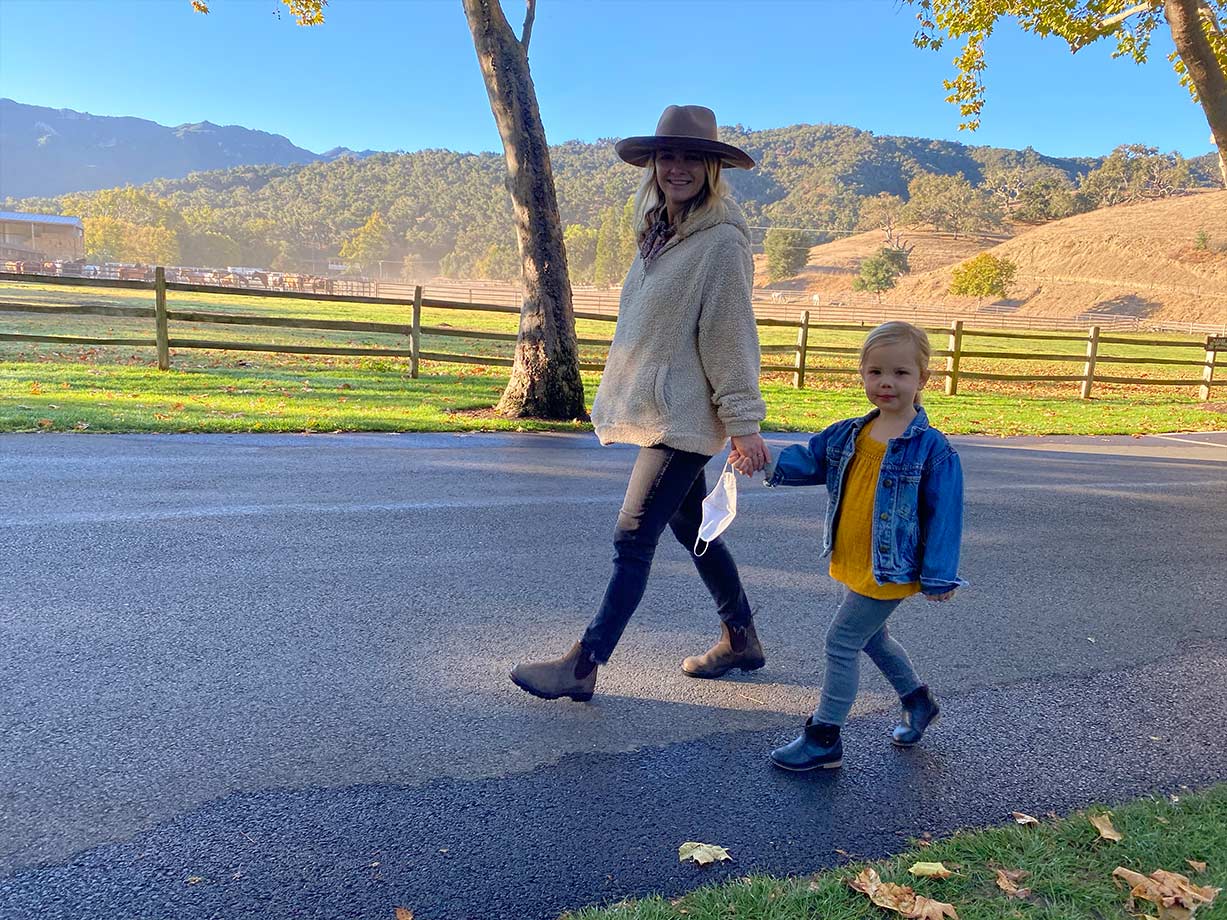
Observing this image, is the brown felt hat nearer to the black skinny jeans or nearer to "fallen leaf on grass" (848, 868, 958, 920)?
the black skinny jeans

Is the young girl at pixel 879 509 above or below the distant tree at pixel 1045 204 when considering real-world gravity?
below

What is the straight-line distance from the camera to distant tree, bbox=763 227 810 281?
354 feet

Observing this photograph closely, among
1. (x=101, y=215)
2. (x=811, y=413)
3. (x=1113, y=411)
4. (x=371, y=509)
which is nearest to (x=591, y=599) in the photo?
(x=371, y=509)

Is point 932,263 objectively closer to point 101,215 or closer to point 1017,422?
point 1017,422

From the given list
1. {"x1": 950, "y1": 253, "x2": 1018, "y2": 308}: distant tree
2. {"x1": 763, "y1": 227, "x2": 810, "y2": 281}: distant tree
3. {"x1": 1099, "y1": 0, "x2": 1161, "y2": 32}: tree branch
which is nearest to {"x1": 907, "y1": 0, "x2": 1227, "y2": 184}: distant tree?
{"x1": 1099, "y1": 0, "x2": 1161, "y2": 32}: tree branch

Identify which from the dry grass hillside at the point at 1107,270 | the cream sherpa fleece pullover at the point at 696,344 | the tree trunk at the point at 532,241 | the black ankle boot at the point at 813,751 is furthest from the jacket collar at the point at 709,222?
the dry grass hillside at the point at 1107,270

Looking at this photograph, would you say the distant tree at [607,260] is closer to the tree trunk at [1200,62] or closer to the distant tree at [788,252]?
the distant tree at [788,252]

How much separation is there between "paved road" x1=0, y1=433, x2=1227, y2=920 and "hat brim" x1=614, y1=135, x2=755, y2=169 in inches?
78.3

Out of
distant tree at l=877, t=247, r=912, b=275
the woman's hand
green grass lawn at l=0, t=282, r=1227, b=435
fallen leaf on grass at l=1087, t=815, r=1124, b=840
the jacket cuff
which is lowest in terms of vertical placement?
fallen leaf on grass at l=1087, t=815, r=1124, b=840

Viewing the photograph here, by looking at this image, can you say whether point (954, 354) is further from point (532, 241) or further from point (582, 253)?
point (582, 253)

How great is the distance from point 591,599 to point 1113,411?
47.4 feet

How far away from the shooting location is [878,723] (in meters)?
3.18

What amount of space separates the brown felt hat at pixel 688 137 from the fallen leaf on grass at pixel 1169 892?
2369mm

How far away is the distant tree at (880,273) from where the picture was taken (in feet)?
286
